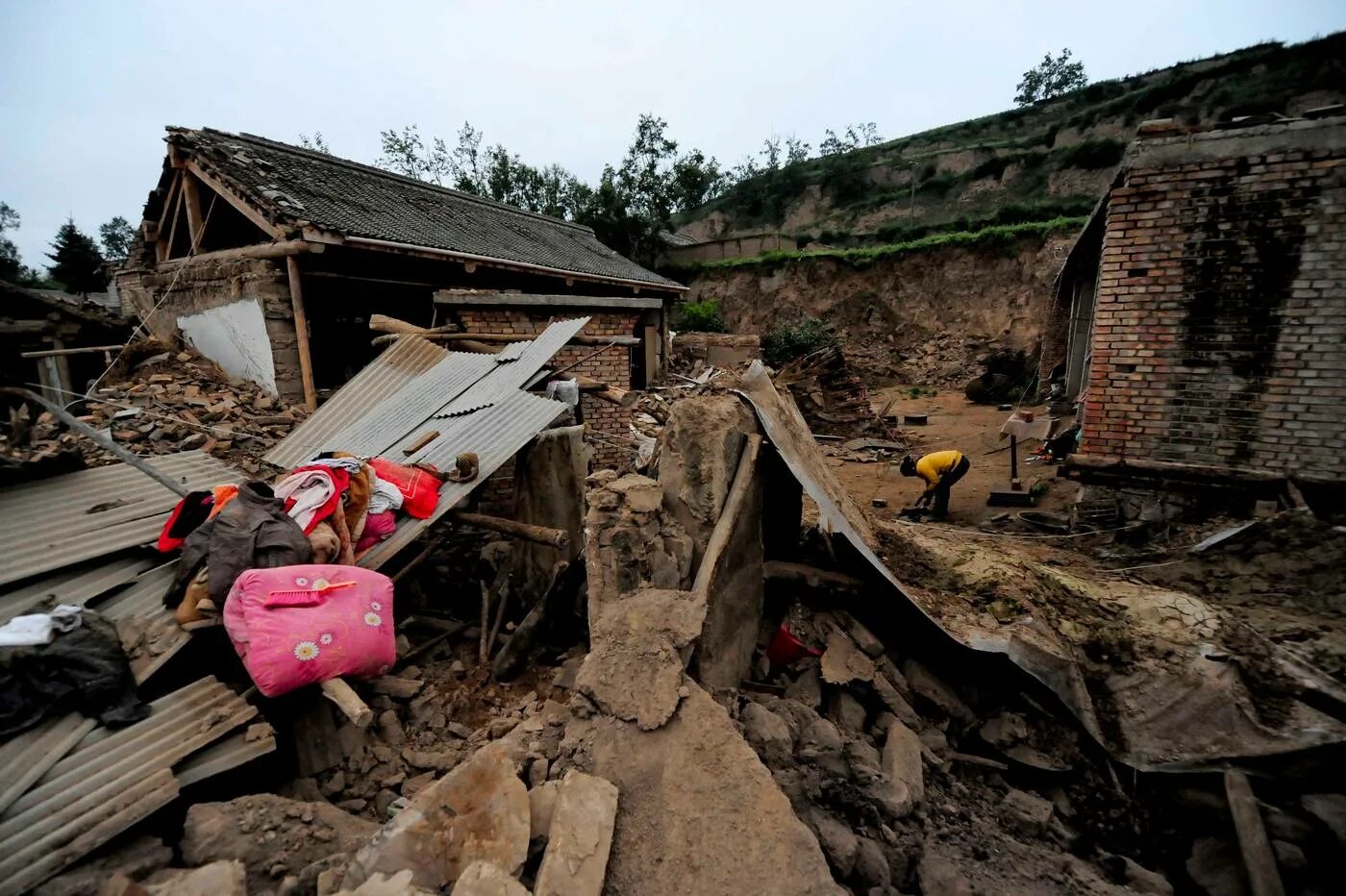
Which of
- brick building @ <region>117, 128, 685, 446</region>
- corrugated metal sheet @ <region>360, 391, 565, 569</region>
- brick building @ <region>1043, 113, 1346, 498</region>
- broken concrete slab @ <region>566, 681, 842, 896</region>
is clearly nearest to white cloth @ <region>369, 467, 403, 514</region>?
corrugated metal sheet @ <region>360, 391, 565, 569</region>

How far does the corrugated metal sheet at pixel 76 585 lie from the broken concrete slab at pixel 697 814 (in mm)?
3033

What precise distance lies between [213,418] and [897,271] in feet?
76.7

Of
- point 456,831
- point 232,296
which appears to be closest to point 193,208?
point 232,296

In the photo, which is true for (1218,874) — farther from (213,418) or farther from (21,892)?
(213,418)

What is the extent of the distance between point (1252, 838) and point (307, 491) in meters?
5.01

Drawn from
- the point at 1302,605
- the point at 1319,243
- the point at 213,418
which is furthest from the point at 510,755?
the point at 213,418

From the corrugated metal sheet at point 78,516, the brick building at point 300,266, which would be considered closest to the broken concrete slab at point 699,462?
the corrugated metal sheet at point 78,516

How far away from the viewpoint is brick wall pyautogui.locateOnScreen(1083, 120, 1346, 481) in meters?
4.31

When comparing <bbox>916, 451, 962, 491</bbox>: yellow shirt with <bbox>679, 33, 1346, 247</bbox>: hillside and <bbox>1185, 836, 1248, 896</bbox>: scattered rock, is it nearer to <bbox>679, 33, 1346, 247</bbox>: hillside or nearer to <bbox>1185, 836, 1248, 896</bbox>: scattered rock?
<bbox>1185, 836, 1248, 896</bbox>: scattered rock

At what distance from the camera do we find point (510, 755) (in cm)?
223

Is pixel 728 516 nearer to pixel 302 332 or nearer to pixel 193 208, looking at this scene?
pixel 302 332

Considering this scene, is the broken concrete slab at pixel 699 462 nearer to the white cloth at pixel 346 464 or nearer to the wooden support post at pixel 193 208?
the white cloth at pixel 346 464

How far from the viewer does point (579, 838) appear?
177 cm

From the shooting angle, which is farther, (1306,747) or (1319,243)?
(1319,243)
